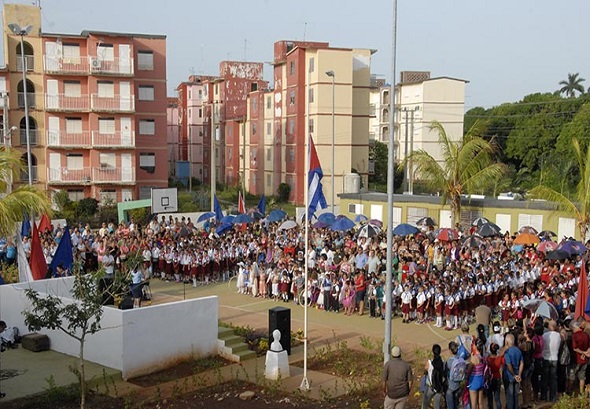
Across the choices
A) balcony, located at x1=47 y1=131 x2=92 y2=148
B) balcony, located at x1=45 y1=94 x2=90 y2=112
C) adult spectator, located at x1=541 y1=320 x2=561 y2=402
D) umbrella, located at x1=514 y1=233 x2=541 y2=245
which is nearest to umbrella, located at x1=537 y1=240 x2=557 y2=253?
umbrella, located at x1=514 y1=233 x2=541 y2=245

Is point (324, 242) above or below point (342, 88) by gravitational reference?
below

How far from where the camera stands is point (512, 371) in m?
12.3

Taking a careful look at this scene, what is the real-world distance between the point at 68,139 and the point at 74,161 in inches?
65.3

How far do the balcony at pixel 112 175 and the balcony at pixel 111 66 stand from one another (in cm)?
684

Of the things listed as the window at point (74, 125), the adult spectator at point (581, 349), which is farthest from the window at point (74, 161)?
the adult spectator at point (581, 349)

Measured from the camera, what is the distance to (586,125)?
191 feet

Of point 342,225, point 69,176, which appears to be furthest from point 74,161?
point 342,225

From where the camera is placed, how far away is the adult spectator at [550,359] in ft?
43.4

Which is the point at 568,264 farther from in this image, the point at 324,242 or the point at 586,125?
the point at 586,125

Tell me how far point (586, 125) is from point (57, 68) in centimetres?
4417

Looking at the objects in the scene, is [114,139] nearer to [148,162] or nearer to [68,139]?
[68,139]

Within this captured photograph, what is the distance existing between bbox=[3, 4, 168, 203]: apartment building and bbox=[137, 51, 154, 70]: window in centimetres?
113

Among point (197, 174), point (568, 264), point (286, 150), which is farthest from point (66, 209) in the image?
point (197, 174)

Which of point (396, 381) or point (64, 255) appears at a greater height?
point (64, 255)
